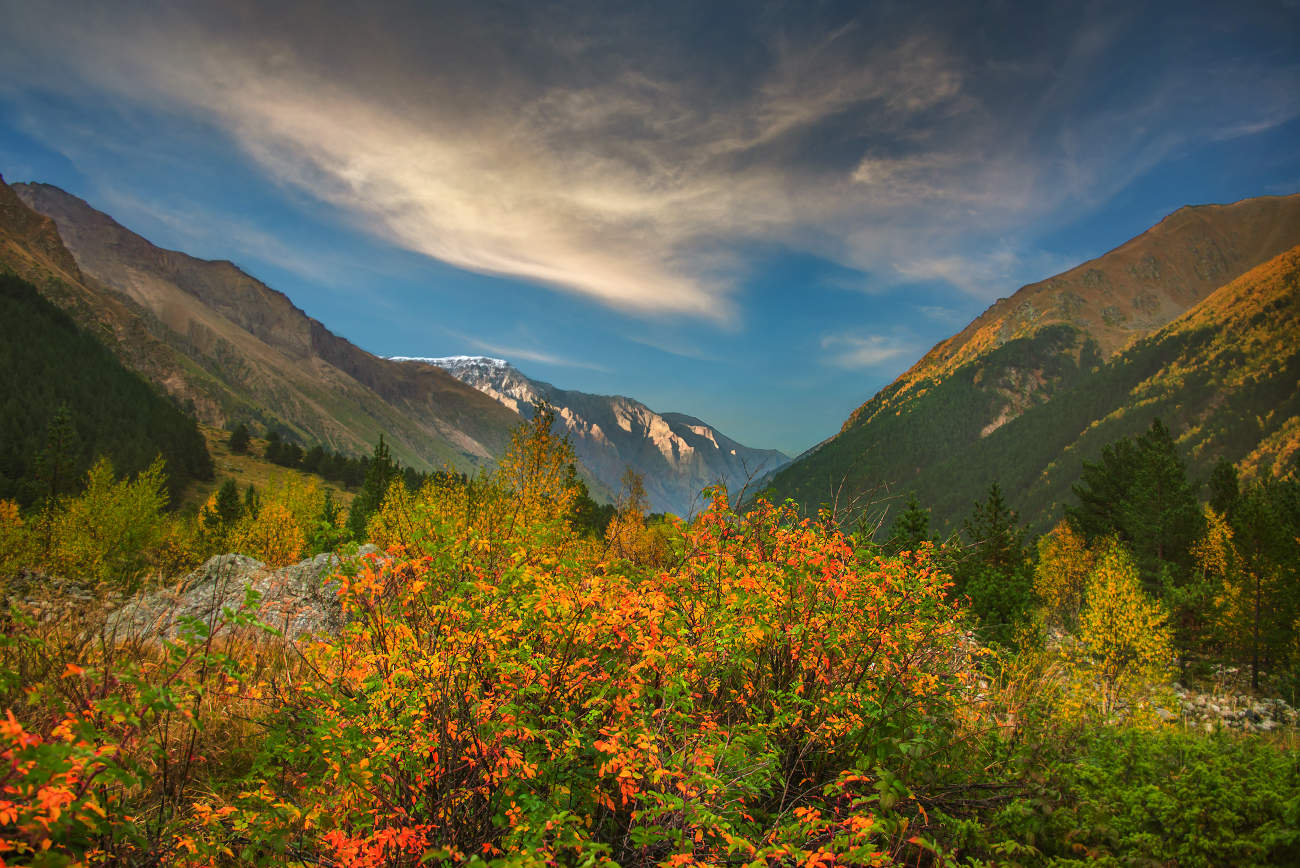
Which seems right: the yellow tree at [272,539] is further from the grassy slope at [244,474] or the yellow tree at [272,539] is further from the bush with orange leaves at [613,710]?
the grassy slope at [244,474]

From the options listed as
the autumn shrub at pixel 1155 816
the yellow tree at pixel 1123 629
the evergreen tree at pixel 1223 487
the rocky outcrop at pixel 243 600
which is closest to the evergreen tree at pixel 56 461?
the rocky outcrop at pixel 243 600

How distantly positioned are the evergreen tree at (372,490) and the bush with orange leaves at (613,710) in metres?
43.3

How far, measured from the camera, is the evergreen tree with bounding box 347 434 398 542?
46.5 metres

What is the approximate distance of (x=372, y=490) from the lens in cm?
5144

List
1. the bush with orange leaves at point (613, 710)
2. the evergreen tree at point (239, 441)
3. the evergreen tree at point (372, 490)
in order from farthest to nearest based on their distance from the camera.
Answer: the evergreen tree at point (239, 441)
the evergreen tree at point (372, 490)
the bush with orange leaves at point (613, 710)

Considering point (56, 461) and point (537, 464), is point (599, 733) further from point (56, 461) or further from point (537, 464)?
point (56, 461)

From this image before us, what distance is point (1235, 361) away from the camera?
139 meters

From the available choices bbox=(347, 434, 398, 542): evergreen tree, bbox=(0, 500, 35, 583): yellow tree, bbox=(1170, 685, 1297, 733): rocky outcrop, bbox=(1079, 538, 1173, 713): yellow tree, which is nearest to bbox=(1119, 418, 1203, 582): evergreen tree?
bbox=(1170, 685, 1297, 733): rocky outcrop

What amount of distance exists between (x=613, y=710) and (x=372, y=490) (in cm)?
5411

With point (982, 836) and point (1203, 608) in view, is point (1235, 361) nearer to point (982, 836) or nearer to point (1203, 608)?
point (1203, 608)

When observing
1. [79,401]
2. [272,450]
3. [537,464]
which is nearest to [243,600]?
[537,464]

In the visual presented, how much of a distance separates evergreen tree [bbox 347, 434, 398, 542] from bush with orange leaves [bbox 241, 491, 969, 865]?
4328 cm

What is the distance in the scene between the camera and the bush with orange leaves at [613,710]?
352 centimetres

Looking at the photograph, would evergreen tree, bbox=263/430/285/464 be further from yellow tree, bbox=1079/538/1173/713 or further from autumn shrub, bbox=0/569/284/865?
yellow tree, bbox=1079/538/1173/713
